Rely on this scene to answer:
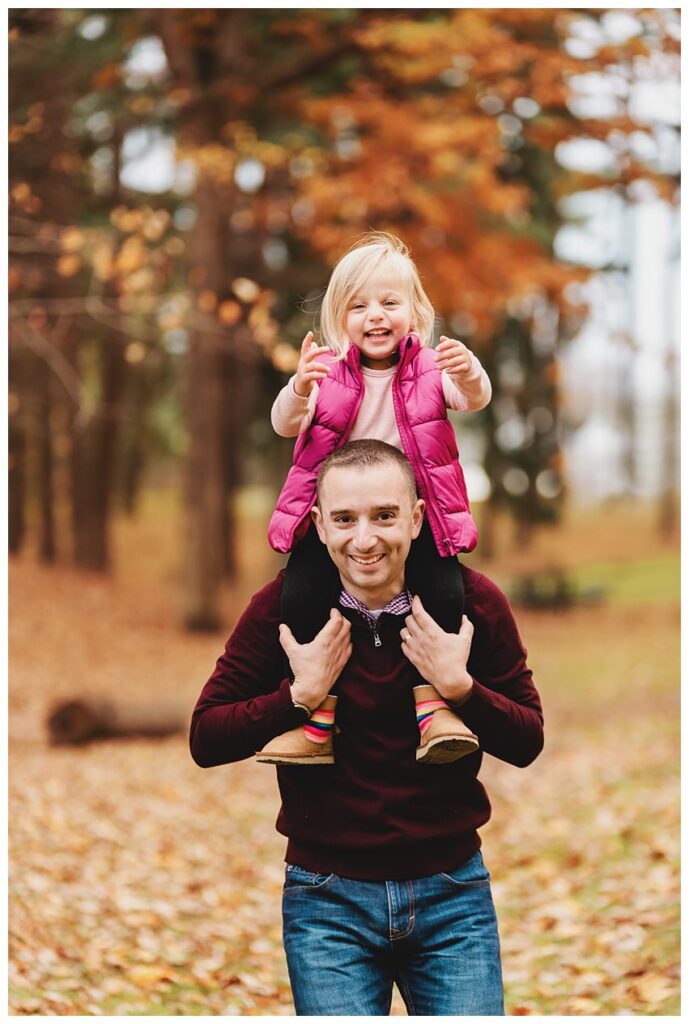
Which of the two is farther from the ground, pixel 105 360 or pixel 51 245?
pixel 105 360

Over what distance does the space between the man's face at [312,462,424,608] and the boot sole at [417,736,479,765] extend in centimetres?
41

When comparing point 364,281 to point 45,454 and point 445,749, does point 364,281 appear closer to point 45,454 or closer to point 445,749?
point 445,749

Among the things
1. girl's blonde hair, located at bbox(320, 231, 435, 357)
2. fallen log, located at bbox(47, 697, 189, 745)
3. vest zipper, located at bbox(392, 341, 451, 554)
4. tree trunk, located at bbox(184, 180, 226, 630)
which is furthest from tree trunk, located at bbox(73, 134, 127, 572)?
vest zipper, located at bbox(392, 341, 451, 554)

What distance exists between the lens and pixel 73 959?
5953mm

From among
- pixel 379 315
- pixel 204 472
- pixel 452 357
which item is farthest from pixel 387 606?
pixel 204 472

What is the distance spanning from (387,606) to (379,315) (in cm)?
77

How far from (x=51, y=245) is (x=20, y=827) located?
5.23m

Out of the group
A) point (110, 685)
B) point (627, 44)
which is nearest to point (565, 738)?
point (110, 685)

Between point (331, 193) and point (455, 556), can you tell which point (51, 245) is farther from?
point (455, 556)

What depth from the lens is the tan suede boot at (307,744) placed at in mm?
2812

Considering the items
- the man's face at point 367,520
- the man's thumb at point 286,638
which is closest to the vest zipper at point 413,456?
the man's face at point 367,520

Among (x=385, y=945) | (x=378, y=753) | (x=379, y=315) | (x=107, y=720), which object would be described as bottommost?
(x=107, y=720)

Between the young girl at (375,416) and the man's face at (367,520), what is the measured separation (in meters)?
0.13

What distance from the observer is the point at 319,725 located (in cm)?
284
